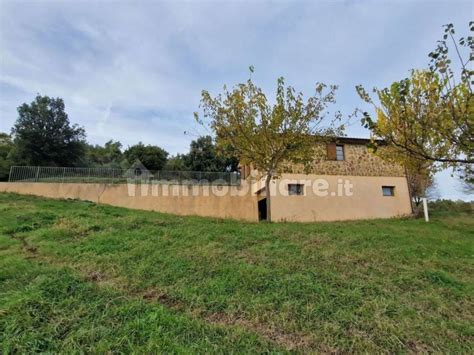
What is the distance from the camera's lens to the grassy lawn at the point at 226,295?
9.92 ft

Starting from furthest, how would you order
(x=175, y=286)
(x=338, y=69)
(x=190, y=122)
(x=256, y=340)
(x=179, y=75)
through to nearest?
(x=190, y=122), (x=179, y=75), (x=338, y=69), (x=175, y=286), (x=256, y=340)

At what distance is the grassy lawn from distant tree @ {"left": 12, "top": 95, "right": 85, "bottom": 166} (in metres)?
16.4

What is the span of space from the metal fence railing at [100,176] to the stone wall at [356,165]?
520 cm

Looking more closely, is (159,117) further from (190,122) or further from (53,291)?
(53,291)

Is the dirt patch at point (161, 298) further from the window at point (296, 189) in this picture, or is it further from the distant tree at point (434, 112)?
the window at point (296, 189)

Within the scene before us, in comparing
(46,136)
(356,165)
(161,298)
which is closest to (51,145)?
(46,136)

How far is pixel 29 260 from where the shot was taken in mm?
4906

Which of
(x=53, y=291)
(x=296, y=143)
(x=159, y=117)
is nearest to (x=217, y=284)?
(x=53, y=291)

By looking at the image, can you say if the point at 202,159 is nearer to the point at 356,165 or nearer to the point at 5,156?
the point at 356,165

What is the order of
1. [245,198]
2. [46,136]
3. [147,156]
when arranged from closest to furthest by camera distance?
[245,198] < [46,136] < [147,156]

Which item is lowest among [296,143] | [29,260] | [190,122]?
[29,260]

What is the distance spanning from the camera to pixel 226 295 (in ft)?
13.0

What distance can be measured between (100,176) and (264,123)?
10.6 m

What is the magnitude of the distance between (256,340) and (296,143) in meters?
8.79
